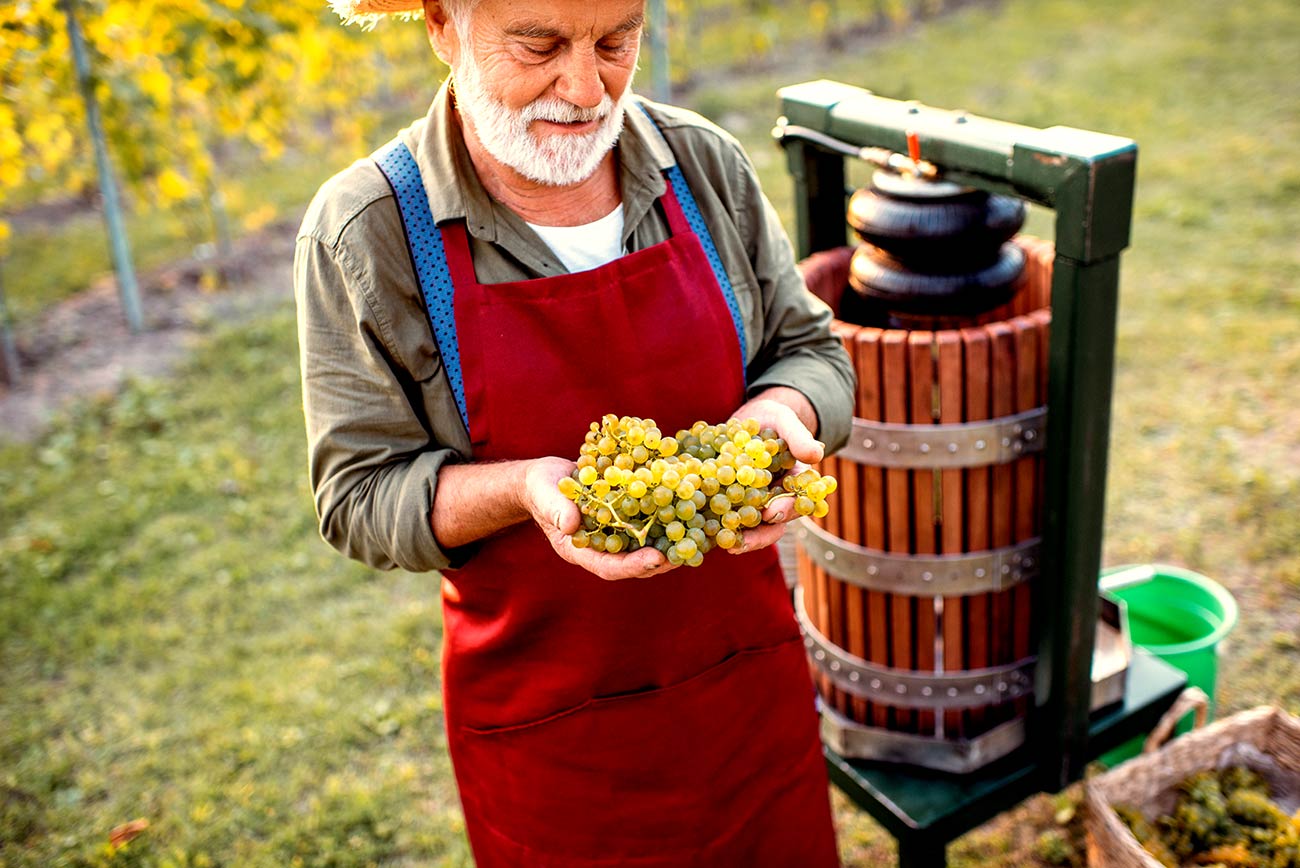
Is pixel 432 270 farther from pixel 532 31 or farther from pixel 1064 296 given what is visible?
pixel 1064 296

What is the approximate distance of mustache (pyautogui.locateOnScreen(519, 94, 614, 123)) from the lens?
1.79 m

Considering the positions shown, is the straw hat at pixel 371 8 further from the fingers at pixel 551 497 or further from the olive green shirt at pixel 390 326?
the fingers at pixel 551 497

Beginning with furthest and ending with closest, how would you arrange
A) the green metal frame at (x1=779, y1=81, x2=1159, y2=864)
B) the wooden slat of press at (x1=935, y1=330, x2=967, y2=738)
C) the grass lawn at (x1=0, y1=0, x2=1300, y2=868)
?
the grass lawn at (x1=0, y1=0, x2=1300, y2=868) < the wooden slat of press at (x1=935, y1=330, x2=967, y2=738) < the green metal frame at (x1=779, y1=81, x2=1159, y2=864)

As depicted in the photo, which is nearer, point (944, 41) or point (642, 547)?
point (642, 547)

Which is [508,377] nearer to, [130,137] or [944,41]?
[130,137]

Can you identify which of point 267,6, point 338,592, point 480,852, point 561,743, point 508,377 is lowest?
point 338,592

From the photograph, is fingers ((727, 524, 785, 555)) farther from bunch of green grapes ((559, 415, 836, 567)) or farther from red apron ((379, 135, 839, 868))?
red apron ((379, 135, 839, 868))

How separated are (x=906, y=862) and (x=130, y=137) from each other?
5.48 metres

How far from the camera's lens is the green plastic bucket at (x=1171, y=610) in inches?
130

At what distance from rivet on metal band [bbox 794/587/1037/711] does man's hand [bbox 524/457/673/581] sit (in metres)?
1.09

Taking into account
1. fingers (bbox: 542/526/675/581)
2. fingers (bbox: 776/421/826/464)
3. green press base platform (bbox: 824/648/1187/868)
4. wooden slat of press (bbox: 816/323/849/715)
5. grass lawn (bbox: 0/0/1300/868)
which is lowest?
grass lawn (bbox: 0/0/1300/868)

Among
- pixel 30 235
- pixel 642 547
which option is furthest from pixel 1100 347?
pixel 30 235

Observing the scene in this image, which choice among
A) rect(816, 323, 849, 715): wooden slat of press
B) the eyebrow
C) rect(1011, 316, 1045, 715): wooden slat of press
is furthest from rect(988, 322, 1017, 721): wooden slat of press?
the eyebrow

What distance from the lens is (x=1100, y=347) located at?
2320 millimetres
